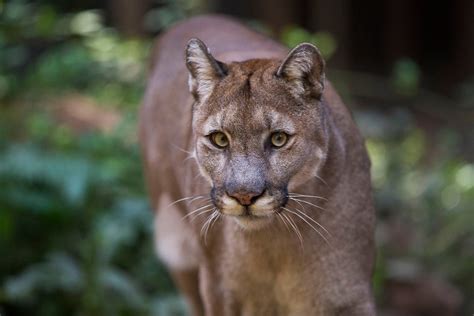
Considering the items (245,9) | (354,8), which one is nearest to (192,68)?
(245,9)

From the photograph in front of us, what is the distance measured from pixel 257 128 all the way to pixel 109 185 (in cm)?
395

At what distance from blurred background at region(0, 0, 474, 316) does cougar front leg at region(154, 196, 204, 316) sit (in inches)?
48.1

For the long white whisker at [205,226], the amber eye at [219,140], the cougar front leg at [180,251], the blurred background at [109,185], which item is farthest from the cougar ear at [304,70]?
the blurred background at [109,185]

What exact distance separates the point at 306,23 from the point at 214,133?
35.2 feet

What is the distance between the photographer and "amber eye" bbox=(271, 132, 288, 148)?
4754mm

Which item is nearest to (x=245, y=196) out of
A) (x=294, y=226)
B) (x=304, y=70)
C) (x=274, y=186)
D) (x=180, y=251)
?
(x=274, y=186)

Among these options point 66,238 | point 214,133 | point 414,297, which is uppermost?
point 214,133

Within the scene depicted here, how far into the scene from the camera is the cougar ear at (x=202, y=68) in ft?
16.2

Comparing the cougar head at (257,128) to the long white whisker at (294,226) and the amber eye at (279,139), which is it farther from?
the long white whisker at (294,226)

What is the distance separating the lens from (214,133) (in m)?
4.85

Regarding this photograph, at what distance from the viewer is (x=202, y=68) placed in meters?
5.00

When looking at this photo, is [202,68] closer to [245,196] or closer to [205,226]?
[245,196]

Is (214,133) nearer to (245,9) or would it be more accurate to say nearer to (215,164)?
(215,164)

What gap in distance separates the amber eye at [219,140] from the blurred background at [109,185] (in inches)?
104
